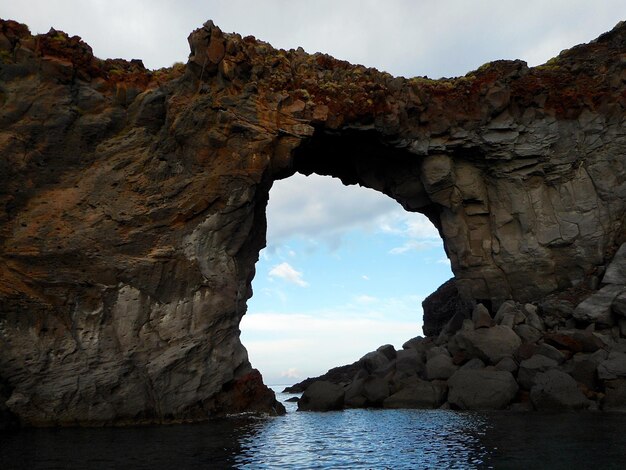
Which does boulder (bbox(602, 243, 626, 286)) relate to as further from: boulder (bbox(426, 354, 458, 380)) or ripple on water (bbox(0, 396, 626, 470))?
ripple on water (bbox(0, 396, 626, 470))

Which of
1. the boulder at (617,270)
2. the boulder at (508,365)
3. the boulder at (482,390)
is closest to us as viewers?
the boulder at (482,390)

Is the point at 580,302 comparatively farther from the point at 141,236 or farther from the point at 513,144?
the point at 141,236

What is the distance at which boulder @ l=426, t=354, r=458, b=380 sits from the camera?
33219 millimetres

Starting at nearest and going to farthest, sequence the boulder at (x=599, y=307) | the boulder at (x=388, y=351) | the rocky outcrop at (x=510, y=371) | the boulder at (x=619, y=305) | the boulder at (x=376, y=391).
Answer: the rocky outcrop at (x=510, y=371)
the boulder at (x=619, y=305)
the boulder at (x=599, y=307)
the boulder at (x=376, y=391)
the boulder at (x=388, y=351)

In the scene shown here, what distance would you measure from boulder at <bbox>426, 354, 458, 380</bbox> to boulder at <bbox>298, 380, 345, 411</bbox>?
237 inches

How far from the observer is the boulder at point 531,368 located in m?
28.3

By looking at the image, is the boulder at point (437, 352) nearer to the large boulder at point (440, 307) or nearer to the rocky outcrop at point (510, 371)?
the rocky outcrop at point (510, 371)

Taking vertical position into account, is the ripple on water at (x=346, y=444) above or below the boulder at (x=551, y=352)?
below

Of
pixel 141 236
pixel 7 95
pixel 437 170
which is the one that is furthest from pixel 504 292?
pixel 7 95

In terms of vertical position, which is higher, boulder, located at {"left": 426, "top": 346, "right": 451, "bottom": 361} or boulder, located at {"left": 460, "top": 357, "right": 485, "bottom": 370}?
boulder, located at {"left": 426, "top": 346, "right": 451, "bottom": 361}

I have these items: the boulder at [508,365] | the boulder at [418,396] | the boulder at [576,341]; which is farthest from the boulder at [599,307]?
the boulder at [418,396]

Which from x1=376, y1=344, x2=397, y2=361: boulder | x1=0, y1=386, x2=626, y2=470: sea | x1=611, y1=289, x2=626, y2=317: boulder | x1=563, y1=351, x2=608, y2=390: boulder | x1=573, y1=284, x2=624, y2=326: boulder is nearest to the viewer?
x1=0, y1=386, x2=626, y2=470: sea

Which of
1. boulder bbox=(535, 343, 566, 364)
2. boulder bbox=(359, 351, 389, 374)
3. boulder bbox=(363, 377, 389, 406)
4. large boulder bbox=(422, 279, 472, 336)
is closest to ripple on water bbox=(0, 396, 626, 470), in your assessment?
boulder bbox=(535, 343, 566, 364)

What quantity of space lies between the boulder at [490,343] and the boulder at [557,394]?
15.6 ft
